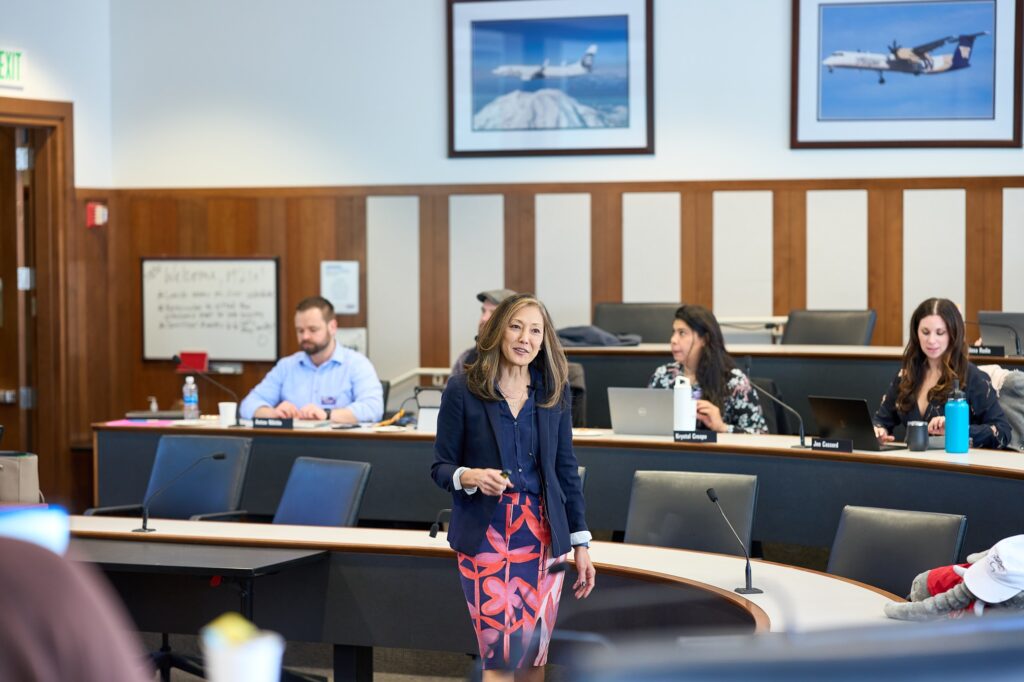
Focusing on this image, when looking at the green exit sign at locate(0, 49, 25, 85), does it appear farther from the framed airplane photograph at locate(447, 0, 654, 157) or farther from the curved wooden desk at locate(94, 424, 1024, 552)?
the curved wooden desk at locate(94, 424, 1024, 552)

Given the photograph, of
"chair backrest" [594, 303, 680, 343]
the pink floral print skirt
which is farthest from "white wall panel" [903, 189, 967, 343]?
the pink floral print skirt

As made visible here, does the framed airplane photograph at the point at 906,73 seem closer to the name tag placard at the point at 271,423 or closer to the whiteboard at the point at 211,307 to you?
the whiteboard at the point at 211,307

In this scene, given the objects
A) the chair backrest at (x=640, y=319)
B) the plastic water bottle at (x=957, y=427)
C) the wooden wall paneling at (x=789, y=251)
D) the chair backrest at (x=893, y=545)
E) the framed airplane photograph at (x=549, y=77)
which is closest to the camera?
the chair backrest at (x=893, y=545)

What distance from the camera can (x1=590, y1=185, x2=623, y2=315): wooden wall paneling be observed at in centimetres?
851

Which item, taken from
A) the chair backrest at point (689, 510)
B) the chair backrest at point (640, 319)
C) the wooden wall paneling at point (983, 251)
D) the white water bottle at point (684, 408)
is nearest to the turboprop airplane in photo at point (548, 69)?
the chair backrest at point (640, 319)

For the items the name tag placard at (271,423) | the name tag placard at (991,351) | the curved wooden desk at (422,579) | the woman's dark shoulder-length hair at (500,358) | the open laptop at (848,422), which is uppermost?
the woman's dark shoulder-length hair at (500,358)

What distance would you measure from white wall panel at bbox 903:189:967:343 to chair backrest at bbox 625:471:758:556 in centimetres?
447

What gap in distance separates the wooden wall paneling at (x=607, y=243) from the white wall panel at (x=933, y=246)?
6.15 ft

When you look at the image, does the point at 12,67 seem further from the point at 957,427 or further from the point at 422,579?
the point at 957,427

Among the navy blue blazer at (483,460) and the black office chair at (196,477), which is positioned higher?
the navy blue blazer at (483,460)

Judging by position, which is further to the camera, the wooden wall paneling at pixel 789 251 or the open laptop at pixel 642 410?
the wooden wall paneling at pixel 789 251

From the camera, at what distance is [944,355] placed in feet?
16.8

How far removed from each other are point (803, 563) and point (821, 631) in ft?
18.8

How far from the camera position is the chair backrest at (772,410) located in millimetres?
5914
